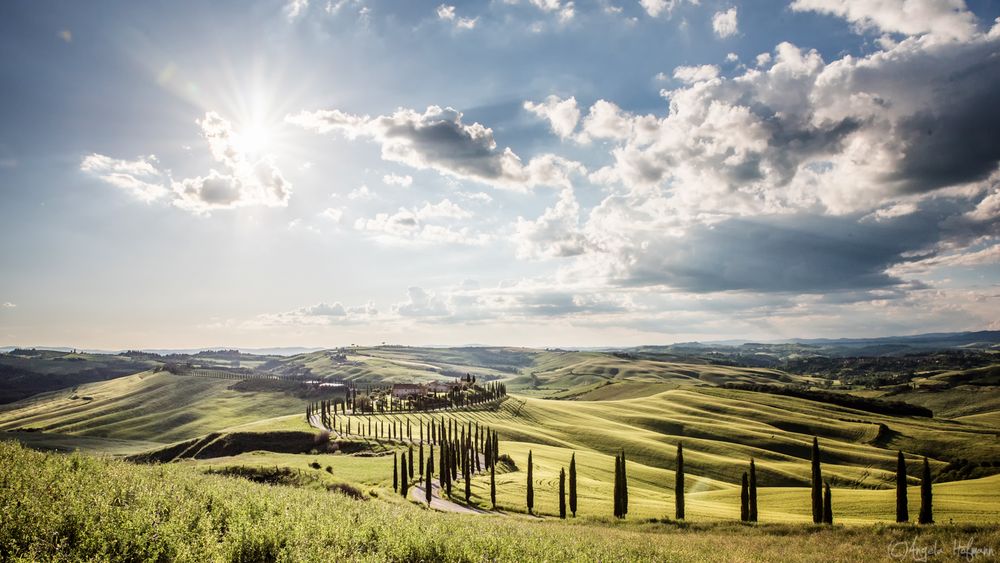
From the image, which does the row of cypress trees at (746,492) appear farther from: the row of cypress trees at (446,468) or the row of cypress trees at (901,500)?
the row of cypress trees at (446,468)

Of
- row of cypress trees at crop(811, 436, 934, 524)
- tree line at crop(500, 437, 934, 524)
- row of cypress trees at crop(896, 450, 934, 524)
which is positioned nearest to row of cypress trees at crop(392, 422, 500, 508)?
tree line at crop(500, 437, 934, 524)

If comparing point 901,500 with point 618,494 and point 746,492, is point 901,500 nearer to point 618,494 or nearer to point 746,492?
point 746,492

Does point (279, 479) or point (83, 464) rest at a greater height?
point (83, 464)

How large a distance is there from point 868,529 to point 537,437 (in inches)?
4461

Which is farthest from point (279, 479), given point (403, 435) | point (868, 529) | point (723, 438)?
point (723, 438)

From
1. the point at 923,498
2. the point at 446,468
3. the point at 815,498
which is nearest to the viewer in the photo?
the point at 923,498

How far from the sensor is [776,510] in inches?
3214

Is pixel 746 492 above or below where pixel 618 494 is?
above

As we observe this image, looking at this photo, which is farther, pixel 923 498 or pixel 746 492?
pixel 746 492

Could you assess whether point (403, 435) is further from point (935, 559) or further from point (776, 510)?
point (935, 559)

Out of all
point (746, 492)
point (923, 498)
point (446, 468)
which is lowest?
point (446, 468)

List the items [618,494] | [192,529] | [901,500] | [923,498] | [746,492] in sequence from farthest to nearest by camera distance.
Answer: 1. [618,494]
2. [746,492]
3. [901,500]
4. [923,498]
5. [192,529]
